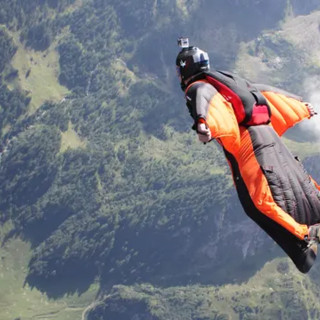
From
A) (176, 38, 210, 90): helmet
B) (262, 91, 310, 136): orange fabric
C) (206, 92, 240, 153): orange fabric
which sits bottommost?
(206, 92, 240, 153): orange fabric

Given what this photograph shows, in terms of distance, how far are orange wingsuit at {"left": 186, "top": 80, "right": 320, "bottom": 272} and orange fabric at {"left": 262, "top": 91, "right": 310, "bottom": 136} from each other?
Result: 146cm

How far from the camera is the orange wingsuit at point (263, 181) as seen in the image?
26953 millimetres

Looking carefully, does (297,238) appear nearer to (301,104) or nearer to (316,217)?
(316,217)

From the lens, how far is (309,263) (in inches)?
1061

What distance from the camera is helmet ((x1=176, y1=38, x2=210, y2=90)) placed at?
2961 cm

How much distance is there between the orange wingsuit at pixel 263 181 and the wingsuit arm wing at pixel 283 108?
4.96 ft

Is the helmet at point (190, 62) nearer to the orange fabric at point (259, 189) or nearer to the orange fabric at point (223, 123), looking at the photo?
the orange fabric at point (223, 123)

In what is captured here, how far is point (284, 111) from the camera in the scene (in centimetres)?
3225

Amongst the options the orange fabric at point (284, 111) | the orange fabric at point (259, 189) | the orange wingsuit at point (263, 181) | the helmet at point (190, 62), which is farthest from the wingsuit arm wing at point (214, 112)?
the orange fabric at point (284, 111)

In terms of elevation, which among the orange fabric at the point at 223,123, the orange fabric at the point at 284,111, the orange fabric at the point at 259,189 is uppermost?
the orange fabric at the point at 284,111

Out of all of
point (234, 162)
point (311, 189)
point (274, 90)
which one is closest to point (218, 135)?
point (234, 162)

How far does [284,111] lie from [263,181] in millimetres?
5818

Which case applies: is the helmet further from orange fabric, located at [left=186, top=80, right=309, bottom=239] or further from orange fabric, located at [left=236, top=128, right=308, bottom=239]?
orange fabric, located at [left=236, top=128, right=308, bottom=239]

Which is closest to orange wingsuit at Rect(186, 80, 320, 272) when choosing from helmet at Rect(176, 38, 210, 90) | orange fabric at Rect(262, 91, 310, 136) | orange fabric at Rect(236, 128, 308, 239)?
orange fabric at Rect(236, 128, 308, 239)
